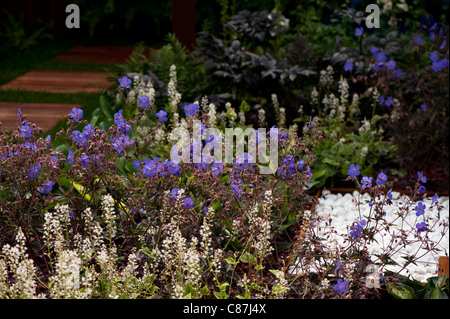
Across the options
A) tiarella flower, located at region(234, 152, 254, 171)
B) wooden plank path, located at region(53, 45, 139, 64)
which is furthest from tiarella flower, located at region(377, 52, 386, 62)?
wooden plank path, located at region(53, 45, 139, 64)

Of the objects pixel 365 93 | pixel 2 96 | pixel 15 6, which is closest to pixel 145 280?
pixel 365 93

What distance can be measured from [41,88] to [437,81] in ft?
10.6

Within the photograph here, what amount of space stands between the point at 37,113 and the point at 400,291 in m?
3.15

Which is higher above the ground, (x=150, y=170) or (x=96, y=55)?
(x=96, y=55)

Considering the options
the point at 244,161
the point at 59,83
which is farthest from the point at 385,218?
the point at 59,83

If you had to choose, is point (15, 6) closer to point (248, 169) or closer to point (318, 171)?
point (318, 171)

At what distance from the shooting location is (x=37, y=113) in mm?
4633

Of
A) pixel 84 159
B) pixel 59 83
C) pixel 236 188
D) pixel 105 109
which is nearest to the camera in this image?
pixel 84 159

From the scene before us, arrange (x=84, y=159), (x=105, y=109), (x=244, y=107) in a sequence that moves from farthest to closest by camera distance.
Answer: (x=244, y=107) → (x=105, y=109) → (x=84, y=159)

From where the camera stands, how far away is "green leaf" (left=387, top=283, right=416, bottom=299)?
240 cm

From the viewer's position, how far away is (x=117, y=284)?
2.26 meters

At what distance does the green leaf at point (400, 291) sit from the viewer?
7.87 feet

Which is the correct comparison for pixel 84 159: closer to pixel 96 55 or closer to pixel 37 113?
pixel 37 113

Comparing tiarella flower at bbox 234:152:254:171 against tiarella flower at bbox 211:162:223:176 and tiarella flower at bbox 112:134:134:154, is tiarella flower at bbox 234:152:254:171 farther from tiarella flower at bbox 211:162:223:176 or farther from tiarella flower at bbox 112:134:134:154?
tiarella flower at bbox 112:134:134:154
